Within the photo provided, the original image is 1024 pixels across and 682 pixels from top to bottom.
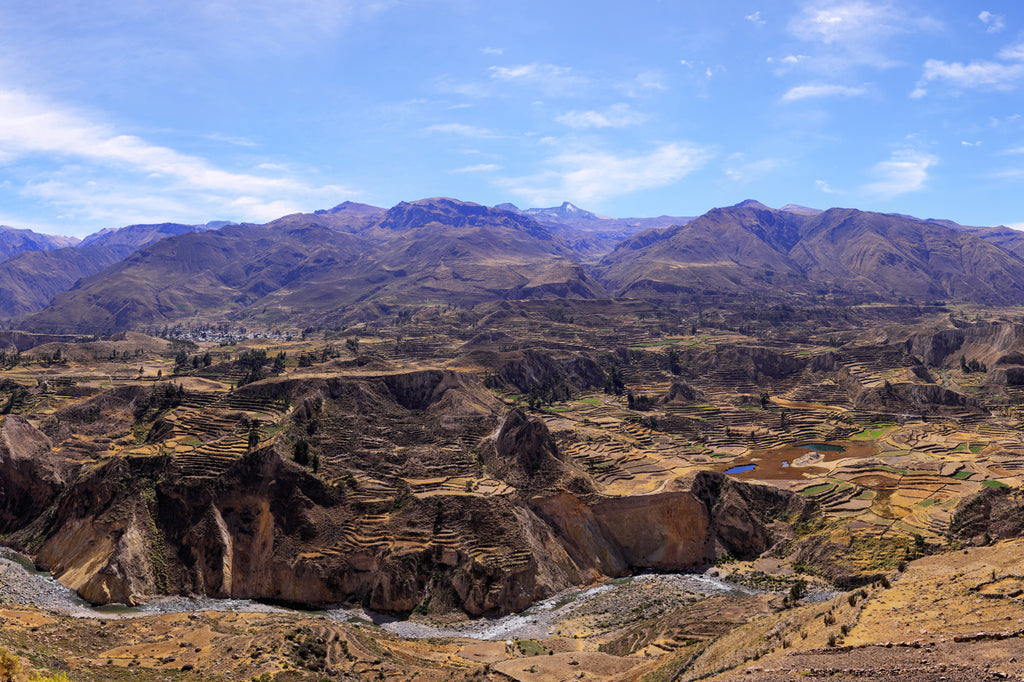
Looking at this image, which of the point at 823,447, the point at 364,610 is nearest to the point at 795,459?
the point at 823,447

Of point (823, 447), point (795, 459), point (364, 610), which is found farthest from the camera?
point (823, 447)

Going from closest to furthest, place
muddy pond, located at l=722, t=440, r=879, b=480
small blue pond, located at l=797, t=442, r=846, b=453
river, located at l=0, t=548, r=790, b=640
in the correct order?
1. river, located at l=0, t=548, r=790, b=640
2. muddy pond, located at l=722, t=440, r=879, b=480
3. small blue pond, located at l=797, t=442, r=846, b=453

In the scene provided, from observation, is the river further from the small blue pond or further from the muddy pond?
the small blue pond

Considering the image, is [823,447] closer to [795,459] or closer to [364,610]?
[795,459]

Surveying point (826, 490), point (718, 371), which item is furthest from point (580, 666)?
point (718, 371)

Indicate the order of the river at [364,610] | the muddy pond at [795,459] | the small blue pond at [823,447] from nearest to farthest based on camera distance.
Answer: the river at [364,610]
the muddy pond at [795,459]
the small blue pond at [823,447]

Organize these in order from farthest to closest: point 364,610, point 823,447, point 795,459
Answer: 1. point 823,447
2. point 795,459
3. point 364,610

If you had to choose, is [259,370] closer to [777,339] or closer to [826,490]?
[826,490]

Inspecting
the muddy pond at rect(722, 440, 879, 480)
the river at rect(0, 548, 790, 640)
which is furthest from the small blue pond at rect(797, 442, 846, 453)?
the river at rect(0, 548, 790, 640)

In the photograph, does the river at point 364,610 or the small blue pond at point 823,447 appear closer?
the river at point 364,610

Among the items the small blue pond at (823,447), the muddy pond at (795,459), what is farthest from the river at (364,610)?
the small blue pond at (823,447)

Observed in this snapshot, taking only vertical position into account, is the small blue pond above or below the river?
above

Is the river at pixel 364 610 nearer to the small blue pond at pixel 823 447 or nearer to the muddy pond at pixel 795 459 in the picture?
the muddy pond at pixel 795 459
